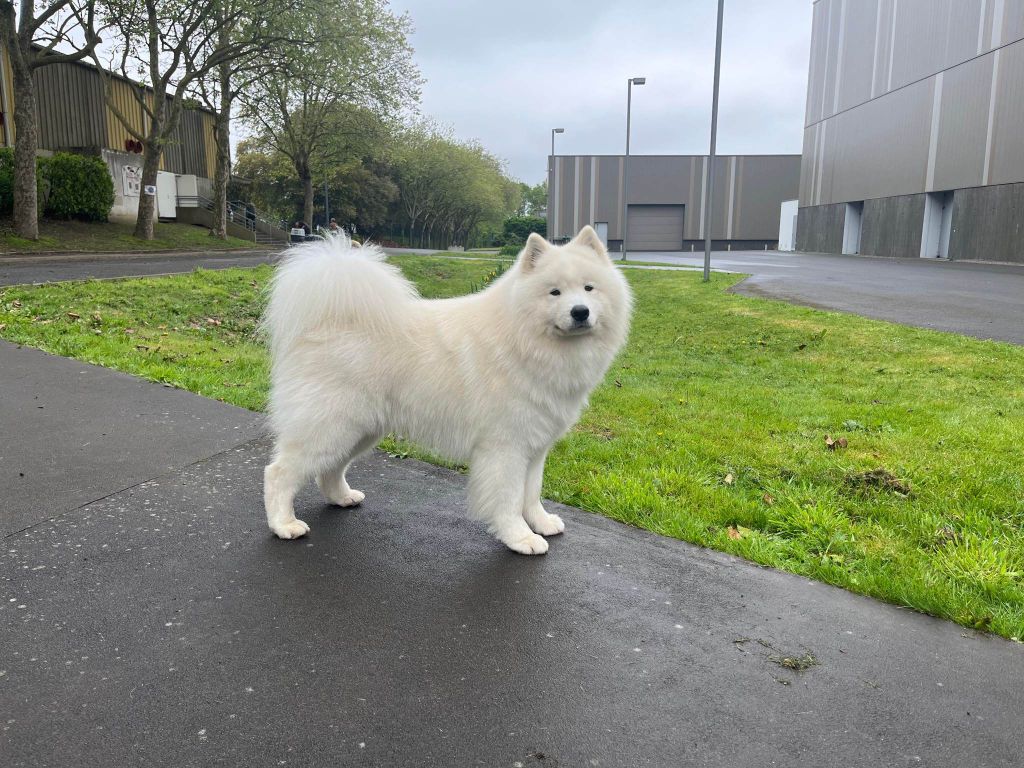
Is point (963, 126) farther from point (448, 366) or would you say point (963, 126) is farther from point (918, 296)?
point (448, 366)

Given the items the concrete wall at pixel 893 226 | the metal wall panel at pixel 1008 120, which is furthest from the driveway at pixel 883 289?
the concrete wall at pixel 893 226

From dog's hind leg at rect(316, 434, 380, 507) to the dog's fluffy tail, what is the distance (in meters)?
0.74

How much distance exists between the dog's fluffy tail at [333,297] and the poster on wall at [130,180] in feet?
119

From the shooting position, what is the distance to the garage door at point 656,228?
68.8m

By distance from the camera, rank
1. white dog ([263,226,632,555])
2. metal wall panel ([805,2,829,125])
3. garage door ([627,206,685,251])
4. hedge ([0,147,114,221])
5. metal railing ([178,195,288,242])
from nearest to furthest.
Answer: white dog ([263,226,632,555]), hedge ([0,147,114,221]), metal railing ([178,195,288,242]), metal wall panel ([805,2,829,125]), garage door ([627,206,685,251])

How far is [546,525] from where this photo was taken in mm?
3990

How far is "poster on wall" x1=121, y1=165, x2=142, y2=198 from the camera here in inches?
1366

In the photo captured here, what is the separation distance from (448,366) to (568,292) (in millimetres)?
753

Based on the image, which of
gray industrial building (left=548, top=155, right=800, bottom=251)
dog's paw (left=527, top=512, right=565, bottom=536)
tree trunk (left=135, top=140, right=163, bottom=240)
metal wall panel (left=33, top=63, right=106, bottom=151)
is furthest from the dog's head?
gray industrial building (left=548, top=155, right=800, bottom=251)

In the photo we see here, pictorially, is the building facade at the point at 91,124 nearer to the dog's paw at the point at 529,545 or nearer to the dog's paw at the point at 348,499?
the dog's paw at the point at 348,499

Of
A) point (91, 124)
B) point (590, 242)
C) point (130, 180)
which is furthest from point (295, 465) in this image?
point (91, 124)

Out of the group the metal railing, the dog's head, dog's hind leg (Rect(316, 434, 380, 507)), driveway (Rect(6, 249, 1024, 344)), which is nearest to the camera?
the dog's head

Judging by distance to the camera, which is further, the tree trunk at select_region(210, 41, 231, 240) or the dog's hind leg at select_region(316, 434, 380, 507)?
the tree trunk at select_region(210, 41, 231, 240)

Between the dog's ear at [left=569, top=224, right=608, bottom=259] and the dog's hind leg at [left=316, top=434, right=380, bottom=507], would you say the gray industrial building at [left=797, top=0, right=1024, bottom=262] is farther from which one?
the dog's hind leg at [left=316, top=434, right=380, bottom=507]
